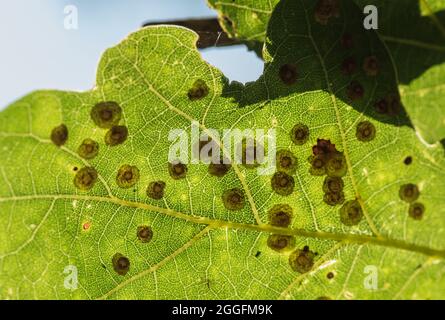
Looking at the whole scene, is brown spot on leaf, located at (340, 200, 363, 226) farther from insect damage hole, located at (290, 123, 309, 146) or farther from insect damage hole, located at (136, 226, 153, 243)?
insect damage hole, located at (136, 226, 153, 243)

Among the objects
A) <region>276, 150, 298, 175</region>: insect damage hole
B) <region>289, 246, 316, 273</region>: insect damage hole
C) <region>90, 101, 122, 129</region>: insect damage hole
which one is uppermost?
<region>90, 101, 122, 129</region>: insect damage hole

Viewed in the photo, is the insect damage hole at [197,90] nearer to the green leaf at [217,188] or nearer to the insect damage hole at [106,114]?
the green leaf at [217,188]

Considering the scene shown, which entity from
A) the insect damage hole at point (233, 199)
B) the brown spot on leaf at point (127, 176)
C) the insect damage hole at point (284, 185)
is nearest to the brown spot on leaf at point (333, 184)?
the insect damage hole at point (284, 185)

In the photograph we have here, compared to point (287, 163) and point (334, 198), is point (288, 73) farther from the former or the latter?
point (334, 198)

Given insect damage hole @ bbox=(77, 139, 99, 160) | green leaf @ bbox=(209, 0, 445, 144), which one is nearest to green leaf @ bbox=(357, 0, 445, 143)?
green leaf @ bbox=(209, 0, 445, 144)

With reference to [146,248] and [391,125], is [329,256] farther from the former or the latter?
[146,248]

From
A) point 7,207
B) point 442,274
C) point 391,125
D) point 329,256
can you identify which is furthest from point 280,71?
point 7,207

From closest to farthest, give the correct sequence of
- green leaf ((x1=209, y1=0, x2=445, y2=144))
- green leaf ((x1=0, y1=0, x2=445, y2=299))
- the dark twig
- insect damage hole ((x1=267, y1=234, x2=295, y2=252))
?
green leaf ((x1=209, y1=0, x2=445, y2=144)) → green leaf ((x1=0, y1=0, x2=445, y2=299)) → insect damage hole ((x1=267, y1=234, x2=295, y2=252)) → the dark twig

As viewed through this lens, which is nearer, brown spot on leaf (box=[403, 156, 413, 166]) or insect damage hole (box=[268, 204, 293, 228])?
brown spot on leaf (box=[403, 156, 413, 166])
